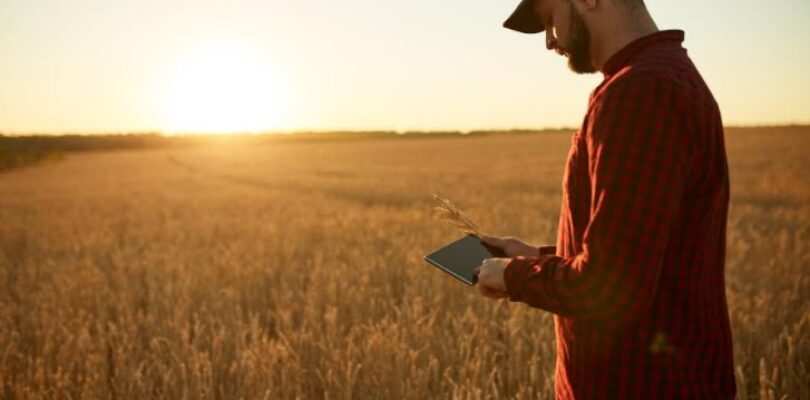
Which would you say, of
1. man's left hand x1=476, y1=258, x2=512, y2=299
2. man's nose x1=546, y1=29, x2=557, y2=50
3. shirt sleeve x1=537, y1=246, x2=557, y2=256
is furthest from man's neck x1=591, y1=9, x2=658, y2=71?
Result: shirt sleeve x1=537, y1=246, x2=557, y2=256

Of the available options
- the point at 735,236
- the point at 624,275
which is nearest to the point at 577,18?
the point at 624,275

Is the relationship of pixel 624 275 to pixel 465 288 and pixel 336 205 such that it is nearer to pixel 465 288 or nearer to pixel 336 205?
pixel 465 288

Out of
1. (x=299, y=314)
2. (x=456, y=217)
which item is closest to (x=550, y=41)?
(x=456, y=217)

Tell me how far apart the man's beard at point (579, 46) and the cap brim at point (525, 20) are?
17cm

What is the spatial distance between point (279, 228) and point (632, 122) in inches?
302

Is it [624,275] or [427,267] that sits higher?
[624,275]

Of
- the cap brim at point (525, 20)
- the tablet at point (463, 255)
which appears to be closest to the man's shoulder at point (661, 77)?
the cap brim at point (525, 20)

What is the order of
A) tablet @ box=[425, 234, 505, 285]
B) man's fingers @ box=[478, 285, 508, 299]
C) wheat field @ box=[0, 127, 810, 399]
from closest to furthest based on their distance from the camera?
1. man's fingers @ box=[478, 285, 508, 299]
2. tablet @ box=[425, 234, 505, 285]
3. wheat field @ box=[0, 127, 810, 399]

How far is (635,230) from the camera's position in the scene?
1043 millimetres

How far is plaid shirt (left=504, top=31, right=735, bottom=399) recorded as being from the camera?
1054 mm

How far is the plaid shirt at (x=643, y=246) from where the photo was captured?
105cm

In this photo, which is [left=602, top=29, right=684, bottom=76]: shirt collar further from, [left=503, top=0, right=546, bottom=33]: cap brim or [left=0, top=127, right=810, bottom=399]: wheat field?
[left=0, top=127, right=810, bottom=399]: wheat field

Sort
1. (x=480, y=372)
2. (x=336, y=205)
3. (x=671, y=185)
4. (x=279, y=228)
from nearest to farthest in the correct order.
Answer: (x=671, y=185)
(x=480, y=372)
(x=279, y=228)
(x=336, y=205)

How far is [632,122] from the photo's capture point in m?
1.06
